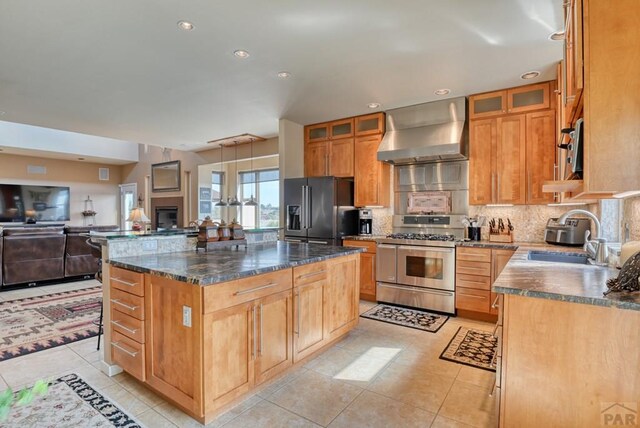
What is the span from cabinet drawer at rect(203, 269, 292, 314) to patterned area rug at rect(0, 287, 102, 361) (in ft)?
7.90

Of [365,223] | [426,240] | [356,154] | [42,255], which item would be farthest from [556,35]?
[42,255]

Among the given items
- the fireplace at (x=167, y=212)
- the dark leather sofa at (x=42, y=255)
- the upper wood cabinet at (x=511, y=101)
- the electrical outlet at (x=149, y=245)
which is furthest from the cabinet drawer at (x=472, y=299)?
the fireplace at (x=167, y=212)

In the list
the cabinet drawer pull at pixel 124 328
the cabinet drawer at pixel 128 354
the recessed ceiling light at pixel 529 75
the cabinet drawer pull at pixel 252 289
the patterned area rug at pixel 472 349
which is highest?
the recessed ceiling light at pixel 529 75

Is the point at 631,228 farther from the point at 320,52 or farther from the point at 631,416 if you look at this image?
the point at 320,52

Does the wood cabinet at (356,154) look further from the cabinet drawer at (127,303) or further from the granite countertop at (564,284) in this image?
the cabinet drawer at (127,303)

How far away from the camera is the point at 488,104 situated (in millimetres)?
4035

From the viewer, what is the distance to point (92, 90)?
3.94 meters

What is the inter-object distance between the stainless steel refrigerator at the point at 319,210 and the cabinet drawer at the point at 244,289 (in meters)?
2.34

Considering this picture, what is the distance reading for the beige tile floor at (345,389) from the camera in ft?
6.66

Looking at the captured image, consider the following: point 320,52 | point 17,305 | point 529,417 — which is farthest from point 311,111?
point 17,305

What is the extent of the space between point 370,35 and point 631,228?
2.42m

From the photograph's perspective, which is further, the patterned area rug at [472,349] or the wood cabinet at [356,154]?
the wood cabinet at [356,154]

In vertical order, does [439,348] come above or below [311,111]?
below

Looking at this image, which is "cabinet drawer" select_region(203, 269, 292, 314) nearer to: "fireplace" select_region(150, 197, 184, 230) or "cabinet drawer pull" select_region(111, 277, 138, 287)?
"cabinet drawer pull" select_region(111, 277, 138, 287)
